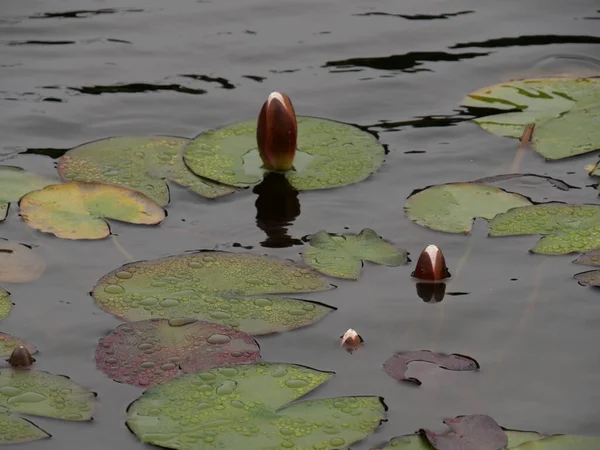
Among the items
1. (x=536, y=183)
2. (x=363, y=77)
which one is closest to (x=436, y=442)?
(x=536, y=183)

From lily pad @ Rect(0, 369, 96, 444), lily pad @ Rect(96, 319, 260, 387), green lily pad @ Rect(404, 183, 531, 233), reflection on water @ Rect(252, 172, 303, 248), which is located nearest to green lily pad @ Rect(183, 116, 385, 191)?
reflection on water @ Rect(252, 172, 303, 248)

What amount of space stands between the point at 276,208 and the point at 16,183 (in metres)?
0.84

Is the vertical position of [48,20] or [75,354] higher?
[48,20]

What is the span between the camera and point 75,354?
238 cm

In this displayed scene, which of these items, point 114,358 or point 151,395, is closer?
point 151,395

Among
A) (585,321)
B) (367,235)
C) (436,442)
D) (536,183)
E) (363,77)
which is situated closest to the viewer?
(436,442)

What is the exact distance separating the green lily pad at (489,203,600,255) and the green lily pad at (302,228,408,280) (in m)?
0.34

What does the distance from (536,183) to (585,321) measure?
770 millimetres

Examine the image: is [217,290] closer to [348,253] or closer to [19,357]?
[348,253]

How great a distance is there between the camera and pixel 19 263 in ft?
8.96

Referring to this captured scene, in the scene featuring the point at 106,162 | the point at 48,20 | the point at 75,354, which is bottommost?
the point at 75,354

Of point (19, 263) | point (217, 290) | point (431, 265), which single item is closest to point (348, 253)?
point (431, 265)

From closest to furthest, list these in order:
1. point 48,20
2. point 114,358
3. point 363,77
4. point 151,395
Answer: point 151,395
point 114,358
point 363,77
point 48,20

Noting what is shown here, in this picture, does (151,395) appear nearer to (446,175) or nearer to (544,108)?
(446,175)
